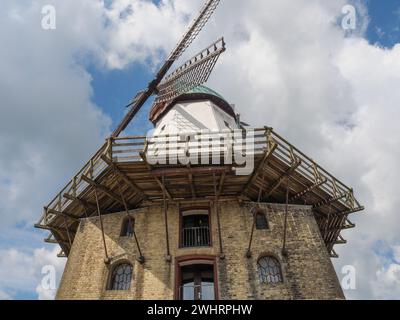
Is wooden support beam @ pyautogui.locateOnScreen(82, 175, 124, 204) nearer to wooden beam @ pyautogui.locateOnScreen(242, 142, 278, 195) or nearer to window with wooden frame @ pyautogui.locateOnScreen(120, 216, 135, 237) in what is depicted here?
window with wooden frame @ pyautogui.locateOnScreen(120, 216, 135, 237)

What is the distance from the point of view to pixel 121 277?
1260 centimetres

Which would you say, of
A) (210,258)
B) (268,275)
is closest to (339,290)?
Answer: (268,275)

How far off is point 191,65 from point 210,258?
12.4m

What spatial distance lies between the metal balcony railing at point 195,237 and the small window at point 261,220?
7.11 feet

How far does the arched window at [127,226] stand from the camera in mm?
13748

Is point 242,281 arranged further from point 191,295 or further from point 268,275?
point 191,295

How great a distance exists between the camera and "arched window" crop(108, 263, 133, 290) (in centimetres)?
1234

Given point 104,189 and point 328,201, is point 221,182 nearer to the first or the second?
point 104,189

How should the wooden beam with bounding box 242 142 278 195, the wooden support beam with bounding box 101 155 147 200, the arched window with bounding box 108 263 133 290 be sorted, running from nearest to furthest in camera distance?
the wooden beam with bounding box 242 142 278 195
the wooden support beam with bounding box 101 155 147 200
the arched window with bounding box 108 263 133 290

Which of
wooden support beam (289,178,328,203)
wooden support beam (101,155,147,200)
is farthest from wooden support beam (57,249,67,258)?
wooden support beam (289,178,328,203)

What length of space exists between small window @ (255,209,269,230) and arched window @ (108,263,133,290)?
557 centimetres

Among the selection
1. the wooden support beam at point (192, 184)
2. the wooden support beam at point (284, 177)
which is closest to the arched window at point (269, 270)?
the wooden support beam at point (284, 177)

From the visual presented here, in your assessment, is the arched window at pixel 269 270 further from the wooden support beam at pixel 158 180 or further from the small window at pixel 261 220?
the wooden support beam at pixel 158 180

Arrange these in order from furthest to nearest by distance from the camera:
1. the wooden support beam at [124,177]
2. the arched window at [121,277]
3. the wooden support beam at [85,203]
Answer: the wooden support beam at [85,203], the arched window at [121,277], the wooden support beam at [124,177]
